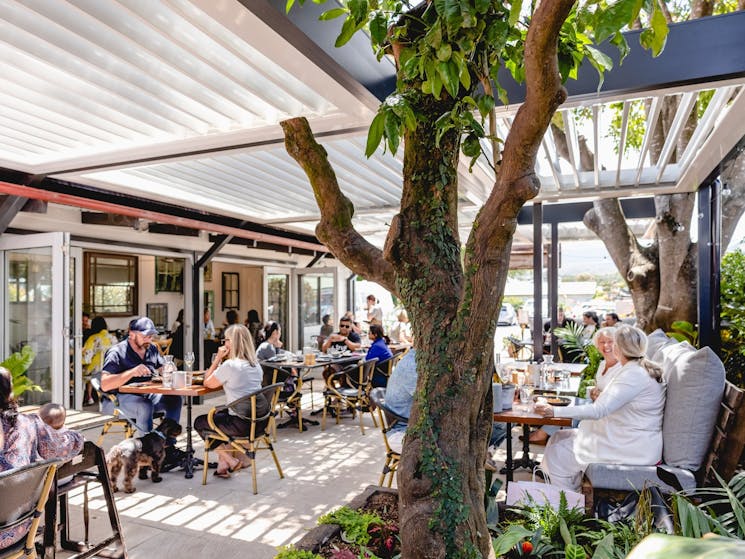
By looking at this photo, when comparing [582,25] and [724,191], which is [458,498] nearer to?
[582,25]

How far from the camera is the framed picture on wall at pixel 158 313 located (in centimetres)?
1133

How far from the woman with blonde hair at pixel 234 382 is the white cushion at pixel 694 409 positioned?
10.5 ft

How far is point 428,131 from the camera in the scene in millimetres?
1674

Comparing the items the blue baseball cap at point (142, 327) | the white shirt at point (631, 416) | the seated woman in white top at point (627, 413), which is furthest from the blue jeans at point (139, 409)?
the white shirt at point (631, 416)

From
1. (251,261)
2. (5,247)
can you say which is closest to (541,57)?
(5,247)

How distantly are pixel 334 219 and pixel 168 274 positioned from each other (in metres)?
11.0

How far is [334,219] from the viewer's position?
175 centimetres

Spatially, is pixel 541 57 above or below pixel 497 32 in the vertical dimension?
below

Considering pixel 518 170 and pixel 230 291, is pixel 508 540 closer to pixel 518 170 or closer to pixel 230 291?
pixel 518 170

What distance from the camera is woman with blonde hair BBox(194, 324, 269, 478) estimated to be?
4711 mm

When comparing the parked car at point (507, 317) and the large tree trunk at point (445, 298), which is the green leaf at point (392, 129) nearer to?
the large tree trunk at point (445, 298)

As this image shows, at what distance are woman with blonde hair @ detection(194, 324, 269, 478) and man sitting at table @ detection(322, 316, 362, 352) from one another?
11.4ft

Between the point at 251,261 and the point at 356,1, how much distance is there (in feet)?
33.4

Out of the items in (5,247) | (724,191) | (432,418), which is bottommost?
(432,418)
